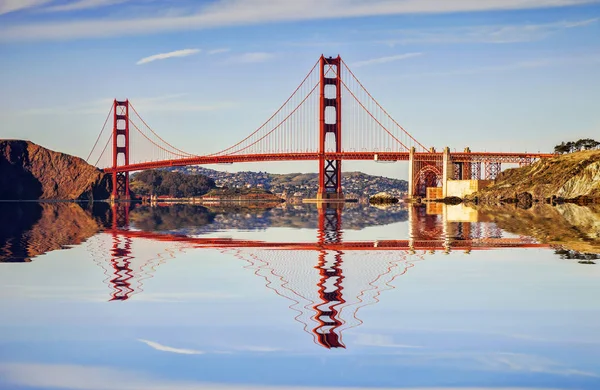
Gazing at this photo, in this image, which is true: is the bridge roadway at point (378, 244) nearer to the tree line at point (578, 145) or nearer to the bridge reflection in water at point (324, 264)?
the bridge reflection in water at point (324, 264)

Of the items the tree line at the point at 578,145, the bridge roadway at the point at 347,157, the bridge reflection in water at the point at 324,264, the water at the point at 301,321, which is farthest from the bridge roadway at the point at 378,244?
the tree line at the point at 578,145

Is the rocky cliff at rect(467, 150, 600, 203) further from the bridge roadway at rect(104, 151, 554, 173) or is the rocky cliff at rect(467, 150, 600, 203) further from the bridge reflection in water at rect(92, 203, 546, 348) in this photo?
the bridge reflection in water at rect(92, 203, 546, 348)

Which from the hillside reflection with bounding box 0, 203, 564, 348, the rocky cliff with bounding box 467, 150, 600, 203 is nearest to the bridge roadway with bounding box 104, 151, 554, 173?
the rocky cliff with bounding box 467, 150, 600, 203

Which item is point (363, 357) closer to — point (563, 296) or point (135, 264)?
point (563, 296)

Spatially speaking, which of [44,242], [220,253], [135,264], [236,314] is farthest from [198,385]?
[44,242]

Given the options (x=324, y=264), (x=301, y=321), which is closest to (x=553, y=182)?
(x=324, y=264)
